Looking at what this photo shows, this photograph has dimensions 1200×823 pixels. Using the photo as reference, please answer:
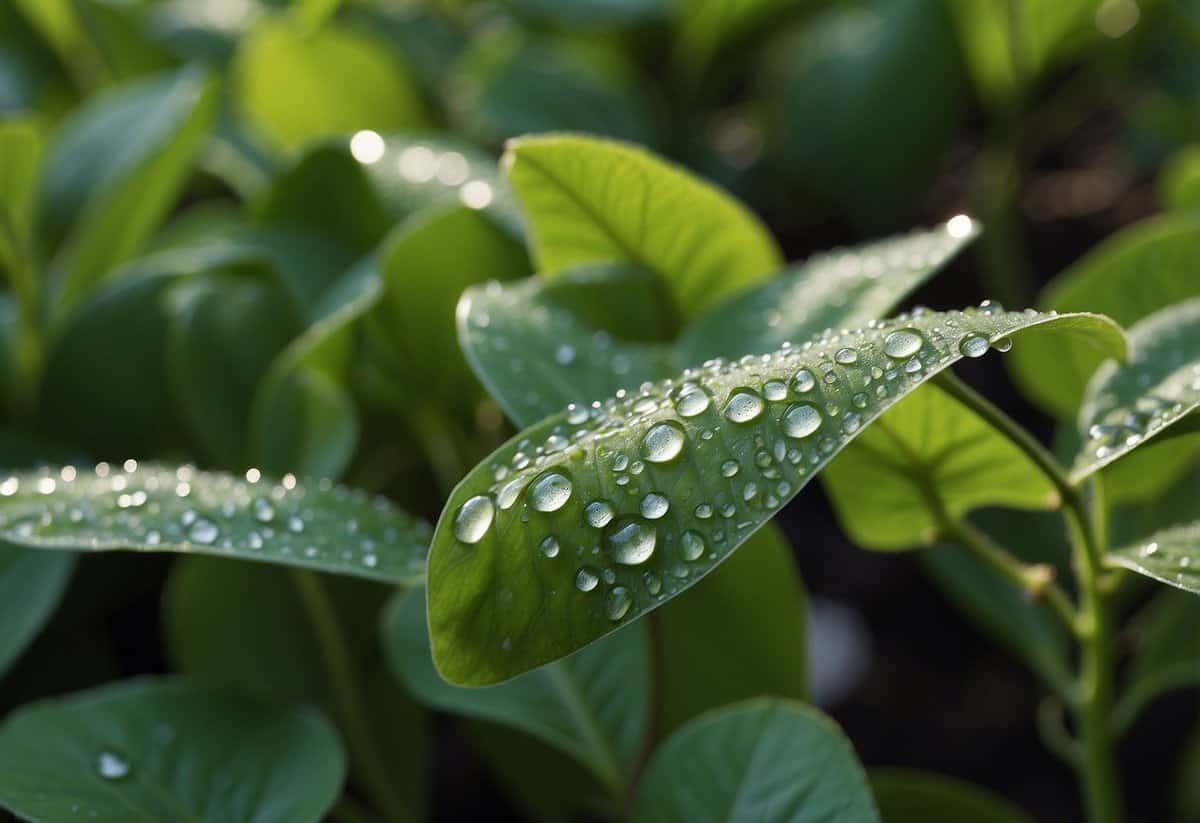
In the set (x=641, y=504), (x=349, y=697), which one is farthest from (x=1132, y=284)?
(x=349, y=697)

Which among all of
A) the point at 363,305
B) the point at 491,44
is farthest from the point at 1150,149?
the point at 363,305

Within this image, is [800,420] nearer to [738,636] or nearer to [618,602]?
[618,602]

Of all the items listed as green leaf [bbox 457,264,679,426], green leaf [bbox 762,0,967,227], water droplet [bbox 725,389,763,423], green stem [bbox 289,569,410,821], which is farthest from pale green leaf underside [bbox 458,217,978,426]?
green leaf [bbox 762,0,967,227]

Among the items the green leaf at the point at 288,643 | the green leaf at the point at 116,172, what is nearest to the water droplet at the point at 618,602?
the green leaf at the point at 288,643

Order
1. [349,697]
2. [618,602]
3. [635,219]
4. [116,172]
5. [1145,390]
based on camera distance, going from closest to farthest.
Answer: [618,602] → [1145,390] → [635,219] → [349,697] → [116,172]

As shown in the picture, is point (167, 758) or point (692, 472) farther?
point (167, 758)

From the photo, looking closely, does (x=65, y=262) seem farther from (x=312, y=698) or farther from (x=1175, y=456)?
(x=1175, y=456)
